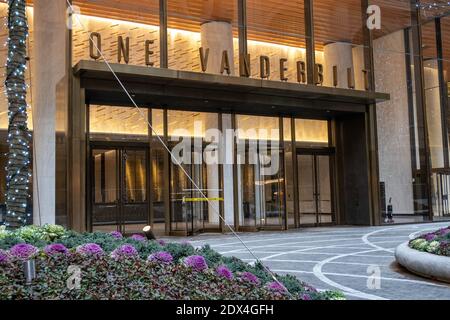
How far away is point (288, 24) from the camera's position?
19234 millimetres

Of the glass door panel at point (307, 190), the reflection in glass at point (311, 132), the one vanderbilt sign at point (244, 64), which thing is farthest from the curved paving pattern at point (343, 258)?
the one vanderbilt sign at point (244, 64)

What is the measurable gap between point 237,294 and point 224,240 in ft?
35.3

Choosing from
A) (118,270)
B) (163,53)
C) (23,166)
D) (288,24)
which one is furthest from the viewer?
(288,24)

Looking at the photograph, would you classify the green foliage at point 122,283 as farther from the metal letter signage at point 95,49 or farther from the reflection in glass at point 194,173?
the reflection in glass at point 194,173

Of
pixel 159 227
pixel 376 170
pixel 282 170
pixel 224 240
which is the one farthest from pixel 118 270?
pixel 376 170

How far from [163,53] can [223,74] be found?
198 cm

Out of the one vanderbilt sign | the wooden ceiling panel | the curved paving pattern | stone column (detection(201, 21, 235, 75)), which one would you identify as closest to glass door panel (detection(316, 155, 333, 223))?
the curved paving pattern

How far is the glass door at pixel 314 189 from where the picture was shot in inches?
792

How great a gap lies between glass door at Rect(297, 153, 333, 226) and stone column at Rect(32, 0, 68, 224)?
9.04m

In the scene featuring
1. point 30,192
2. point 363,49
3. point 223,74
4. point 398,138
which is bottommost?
point 30,192
